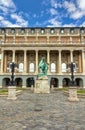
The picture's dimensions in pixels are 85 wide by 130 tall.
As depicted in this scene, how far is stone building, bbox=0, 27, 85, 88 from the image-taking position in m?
63.6

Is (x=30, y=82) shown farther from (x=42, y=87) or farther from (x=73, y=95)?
Result: (x=73, y=95)

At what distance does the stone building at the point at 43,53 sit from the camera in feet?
209

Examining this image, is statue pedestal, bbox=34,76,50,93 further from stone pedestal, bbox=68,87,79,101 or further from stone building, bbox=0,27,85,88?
stone building, bbox=0,27,85,88

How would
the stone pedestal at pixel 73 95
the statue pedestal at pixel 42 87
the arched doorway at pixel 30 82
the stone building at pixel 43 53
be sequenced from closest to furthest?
the stone pedestal at pixel 73 95
the statue pedestal at pixel 42 87
the stone building at pixel 43 53
the arched doorway at pixel 30 82

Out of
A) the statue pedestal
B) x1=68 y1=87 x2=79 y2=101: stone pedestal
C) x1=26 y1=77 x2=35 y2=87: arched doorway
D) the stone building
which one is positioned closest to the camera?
x1=68 y1=87 x2=79 y2=101: stone pedestal

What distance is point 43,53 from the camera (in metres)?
69.8

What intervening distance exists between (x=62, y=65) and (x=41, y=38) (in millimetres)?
14491

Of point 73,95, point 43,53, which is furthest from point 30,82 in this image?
point 73,95

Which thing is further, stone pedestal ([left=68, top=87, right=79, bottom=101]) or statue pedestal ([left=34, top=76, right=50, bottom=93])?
statue pedestal ([left=34, top=76, right=50, bottom=93])

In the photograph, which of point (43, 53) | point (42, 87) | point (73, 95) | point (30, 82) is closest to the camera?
point (73, 95)

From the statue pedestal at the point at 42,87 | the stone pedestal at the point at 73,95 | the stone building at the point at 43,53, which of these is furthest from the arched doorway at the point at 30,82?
the stone pedestal at the point at 73,95

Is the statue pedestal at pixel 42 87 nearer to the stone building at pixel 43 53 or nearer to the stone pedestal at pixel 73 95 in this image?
the stone pedestal at pixel 73 95

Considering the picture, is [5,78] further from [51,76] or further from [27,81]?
[51,76]

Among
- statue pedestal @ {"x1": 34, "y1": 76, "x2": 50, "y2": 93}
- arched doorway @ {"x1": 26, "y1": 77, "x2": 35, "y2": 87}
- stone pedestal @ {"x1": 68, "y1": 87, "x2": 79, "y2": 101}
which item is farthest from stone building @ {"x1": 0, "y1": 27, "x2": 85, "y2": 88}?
stone pedestal @ {"x1": 68, "y1": 87, "x2": 79, "y2": 101}
